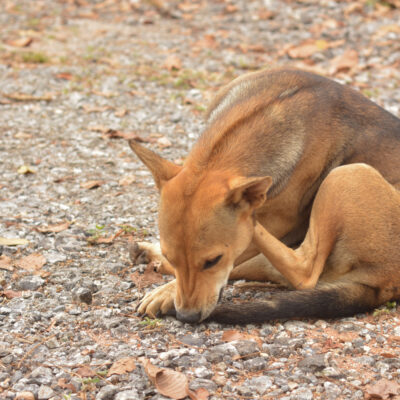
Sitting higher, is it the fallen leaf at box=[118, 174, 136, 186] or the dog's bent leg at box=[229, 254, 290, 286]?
the dog's bent leg at box=[229, 254, 290, 286]

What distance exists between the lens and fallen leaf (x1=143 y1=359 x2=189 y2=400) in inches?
139

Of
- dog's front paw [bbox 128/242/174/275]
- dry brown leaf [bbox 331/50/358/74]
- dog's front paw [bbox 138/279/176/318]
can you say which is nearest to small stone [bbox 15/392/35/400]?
dog's front paw [bbox 138/279/176/318]

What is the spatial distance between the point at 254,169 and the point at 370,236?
99 cm

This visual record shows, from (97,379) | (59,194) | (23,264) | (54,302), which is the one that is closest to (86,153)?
(59,194)

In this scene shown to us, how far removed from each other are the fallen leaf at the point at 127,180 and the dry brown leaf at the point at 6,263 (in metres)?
1.88

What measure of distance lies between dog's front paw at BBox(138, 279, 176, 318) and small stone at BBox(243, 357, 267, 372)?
2.63 ft

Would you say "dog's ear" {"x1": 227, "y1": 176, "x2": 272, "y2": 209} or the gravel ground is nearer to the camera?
the gravel ground

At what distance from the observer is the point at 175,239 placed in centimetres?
409

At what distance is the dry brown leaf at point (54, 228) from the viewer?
18.7ft

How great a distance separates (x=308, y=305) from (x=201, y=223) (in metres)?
1.00

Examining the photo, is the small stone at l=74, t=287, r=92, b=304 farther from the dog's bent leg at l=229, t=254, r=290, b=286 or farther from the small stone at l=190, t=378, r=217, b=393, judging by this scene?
the small stone at l=190, t=378, r=217, b=393

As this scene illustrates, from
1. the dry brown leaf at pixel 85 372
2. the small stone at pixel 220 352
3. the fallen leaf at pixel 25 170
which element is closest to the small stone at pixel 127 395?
the dry brown leaf at pixel 85 372

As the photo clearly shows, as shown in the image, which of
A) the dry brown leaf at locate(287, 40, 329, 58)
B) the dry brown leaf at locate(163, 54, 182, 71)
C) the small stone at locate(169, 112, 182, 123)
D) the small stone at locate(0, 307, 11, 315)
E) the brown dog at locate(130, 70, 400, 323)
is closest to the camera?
the brown dog at locate(130, 70, 400, 323)

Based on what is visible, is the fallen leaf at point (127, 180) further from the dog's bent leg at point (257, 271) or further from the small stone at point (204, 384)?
the small stone at point (204, 384)
